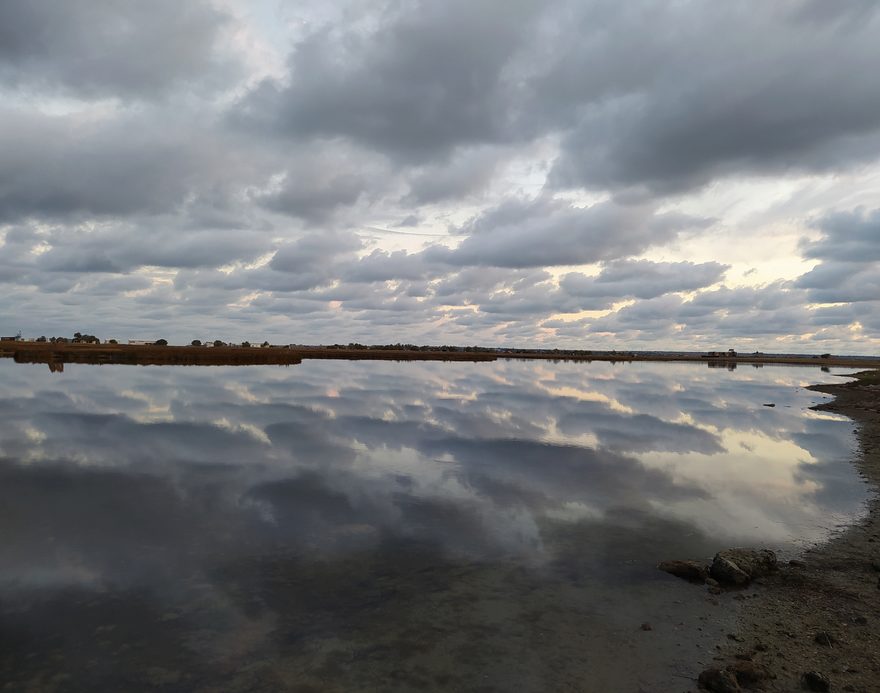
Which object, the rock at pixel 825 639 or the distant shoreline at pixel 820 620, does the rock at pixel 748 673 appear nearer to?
the distant shoreline at pixel 820 620

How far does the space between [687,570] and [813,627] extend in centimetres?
285

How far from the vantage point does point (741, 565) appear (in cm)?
1287

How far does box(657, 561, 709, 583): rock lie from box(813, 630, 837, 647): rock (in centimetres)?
285

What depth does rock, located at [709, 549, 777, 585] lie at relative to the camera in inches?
485

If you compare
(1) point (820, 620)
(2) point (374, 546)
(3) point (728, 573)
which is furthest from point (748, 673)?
(2) point (374, 546)

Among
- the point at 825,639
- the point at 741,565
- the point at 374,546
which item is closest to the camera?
the point at 825,639

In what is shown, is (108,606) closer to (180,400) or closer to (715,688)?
(715,688)

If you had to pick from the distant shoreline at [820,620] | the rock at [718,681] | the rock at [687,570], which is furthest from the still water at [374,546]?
the distant shoreline at [820,620]

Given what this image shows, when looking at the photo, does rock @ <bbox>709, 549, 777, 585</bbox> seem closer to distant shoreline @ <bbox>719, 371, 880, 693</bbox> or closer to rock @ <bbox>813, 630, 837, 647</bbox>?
distant shoreline @ <bbox>719, 371, 880, 693</bbox>

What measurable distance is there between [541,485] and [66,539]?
51.9ft

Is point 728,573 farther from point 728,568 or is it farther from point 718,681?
point 718,681

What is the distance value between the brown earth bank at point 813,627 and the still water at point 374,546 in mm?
589

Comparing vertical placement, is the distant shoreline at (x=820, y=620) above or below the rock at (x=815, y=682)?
below

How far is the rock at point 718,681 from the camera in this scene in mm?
8102
